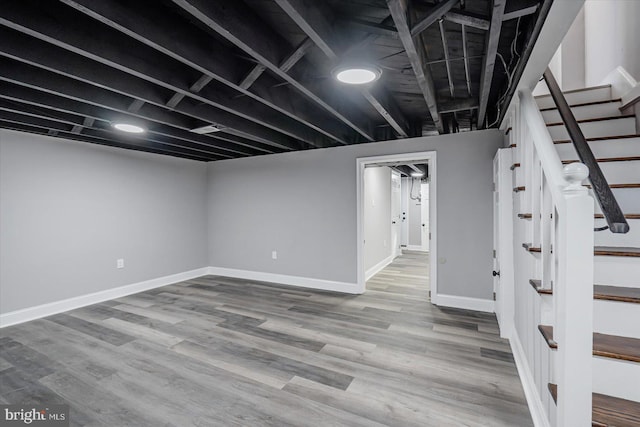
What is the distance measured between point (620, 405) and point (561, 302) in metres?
0.54

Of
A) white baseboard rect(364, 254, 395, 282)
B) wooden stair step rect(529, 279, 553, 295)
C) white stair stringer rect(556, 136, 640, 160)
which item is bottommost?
white baseboard rect(364, 254, 395, 282)

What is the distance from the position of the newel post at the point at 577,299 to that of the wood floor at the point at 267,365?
772 millimetres

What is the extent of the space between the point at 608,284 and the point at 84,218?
5.32 meters

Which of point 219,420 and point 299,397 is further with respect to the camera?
point 299,397

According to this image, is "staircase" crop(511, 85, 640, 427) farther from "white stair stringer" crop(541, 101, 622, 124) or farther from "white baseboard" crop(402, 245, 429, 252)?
"white baseboard" crop(402, 245, 429, 252)

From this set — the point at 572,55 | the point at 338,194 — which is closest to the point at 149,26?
the point at 338,194

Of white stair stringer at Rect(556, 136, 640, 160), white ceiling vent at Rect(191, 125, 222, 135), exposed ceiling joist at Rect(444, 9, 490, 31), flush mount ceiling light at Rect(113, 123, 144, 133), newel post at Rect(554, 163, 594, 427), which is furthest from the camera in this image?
white ceiling vent at Rect(191, 125, 222, 135)

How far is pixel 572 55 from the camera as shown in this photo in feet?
13.0

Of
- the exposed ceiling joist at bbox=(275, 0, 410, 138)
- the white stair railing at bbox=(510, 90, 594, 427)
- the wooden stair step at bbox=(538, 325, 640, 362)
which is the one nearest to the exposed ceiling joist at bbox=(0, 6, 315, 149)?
the exposed ceiling joist at bbox=(275, 0, 410, 138)

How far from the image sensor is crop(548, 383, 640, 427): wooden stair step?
45.3 inches

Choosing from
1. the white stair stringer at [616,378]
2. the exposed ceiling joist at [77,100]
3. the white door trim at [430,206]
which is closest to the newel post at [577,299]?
the white stair stringer at [616,378]

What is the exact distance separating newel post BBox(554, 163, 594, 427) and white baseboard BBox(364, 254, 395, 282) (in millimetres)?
3675

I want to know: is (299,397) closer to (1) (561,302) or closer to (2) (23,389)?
(1) (561,302)

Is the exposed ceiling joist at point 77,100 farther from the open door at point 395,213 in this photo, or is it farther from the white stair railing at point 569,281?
the open door at point 395,213
